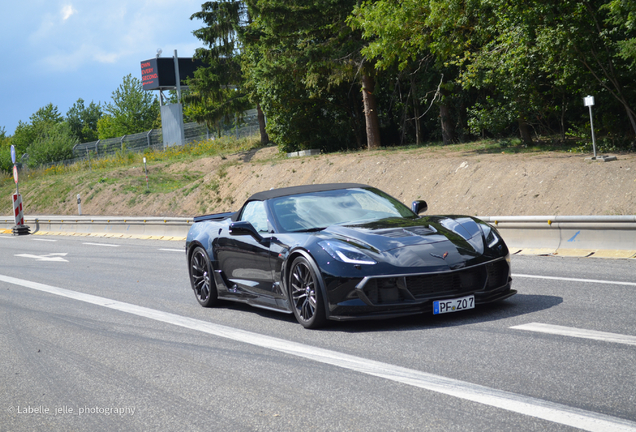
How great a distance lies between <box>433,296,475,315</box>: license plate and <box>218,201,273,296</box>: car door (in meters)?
1.81

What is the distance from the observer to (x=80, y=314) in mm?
8742

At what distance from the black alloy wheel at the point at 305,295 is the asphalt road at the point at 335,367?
138 mm

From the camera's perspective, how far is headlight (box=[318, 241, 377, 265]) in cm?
604

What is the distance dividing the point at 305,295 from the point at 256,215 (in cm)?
155

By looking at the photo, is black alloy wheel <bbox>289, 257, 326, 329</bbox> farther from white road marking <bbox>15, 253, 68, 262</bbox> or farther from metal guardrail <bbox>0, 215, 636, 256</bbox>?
white road marking <bbox>15, 253, 68, 262</bbox>

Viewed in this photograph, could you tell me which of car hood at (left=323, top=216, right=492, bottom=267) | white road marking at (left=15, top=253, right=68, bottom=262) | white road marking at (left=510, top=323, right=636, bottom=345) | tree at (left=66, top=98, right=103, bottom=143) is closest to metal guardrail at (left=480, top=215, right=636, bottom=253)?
car hood at (left=323, top=216, right=492, bottom=267)

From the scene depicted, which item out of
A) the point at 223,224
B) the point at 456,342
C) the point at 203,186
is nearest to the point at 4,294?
the point at 223,224

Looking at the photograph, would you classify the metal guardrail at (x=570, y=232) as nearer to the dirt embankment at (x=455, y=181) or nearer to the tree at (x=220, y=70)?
the dirt embankment at (x=455, y=181)

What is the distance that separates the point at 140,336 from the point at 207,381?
2163 mm

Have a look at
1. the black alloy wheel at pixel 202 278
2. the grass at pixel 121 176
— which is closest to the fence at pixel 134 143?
the grass at pixel 121 176

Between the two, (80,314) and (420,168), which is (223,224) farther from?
(420,168)

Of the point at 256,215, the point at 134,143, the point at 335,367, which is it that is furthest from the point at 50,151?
the point at 335,367

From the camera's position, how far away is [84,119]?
14200 centimetres

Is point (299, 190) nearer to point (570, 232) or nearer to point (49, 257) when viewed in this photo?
point (570, 232)
